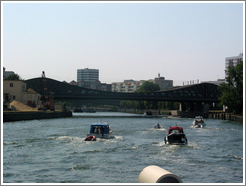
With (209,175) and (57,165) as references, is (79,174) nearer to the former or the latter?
(57,165)

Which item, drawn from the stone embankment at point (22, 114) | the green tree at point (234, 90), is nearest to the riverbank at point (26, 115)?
the stone embankment at point (22, 114)

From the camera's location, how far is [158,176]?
1511cm

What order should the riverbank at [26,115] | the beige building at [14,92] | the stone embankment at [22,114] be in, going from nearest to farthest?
the riverbank at [26,115] < the stone embankment at [22,114] < the beige building at [14,92]

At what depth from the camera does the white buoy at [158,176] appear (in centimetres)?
1509

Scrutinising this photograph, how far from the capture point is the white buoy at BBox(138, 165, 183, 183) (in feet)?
49.5

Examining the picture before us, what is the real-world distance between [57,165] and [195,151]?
17355mm

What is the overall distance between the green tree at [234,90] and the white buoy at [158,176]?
11114 cm

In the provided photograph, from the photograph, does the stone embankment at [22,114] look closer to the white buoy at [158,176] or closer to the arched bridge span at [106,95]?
the arched bridge span at [106,95]

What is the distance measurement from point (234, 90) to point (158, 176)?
386 ft

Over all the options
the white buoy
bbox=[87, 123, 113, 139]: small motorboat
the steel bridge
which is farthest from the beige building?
the white buoy

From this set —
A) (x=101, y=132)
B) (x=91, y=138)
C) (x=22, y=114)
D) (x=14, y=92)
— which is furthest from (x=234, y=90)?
(x=91, y=138)

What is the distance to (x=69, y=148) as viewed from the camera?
43969 mm

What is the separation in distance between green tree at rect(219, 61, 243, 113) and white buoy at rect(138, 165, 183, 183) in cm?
11114

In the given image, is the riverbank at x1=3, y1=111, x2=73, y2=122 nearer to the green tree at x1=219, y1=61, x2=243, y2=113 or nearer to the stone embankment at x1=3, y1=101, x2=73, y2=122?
the stone embankment at x1=3, y1=101, x2=73, y2=122
